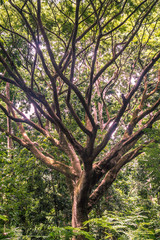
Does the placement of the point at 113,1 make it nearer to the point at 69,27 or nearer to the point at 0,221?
the point at 69,27

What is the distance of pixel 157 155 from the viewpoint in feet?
10.2

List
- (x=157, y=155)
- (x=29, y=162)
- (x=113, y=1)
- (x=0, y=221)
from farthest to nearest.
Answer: (x=29, y=162), (x=113, y=1), (x=157, y=155), (x=0, y=221)

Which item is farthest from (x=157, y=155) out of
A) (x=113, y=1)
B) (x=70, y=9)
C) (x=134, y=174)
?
(x=134, y=174)

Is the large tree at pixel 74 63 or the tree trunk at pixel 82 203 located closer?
the large tree at pixel 74 63

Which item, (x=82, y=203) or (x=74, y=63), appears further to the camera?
(x=82, y=203)

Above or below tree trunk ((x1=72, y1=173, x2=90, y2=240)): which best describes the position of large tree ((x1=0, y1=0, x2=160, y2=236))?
above

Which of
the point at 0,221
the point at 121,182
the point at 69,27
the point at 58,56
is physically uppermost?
the point at 58,56

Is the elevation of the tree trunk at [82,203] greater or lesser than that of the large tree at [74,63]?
lesser

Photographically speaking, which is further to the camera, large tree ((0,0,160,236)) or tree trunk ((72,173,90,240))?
tree trunk ((72,173,90,240))

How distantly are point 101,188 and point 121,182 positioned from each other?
3316 mm

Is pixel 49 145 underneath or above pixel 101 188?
above

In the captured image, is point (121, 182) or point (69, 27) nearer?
point (69, 27)

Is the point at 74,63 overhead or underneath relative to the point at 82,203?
overhead

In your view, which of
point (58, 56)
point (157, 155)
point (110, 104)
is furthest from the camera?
point (110, 104)
